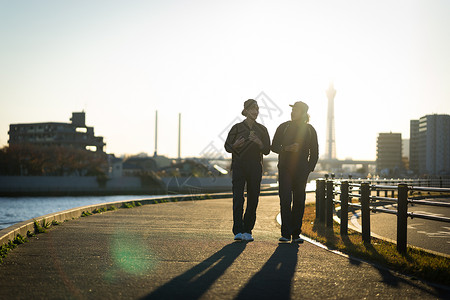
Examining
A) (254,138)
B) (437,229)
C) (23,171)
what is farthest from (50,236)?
(23,171)

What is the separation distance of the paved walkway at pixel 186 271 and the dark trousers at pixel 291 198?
1.05 feet

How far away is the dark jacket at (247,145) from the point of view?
22.6ft

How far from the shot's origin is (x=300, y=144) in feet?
22.9

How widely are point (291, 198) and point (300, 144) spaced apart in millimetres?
777

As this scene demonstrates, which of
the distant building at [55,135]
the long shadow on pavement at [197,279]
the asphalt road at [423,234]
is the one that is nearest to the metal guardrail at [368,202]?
the asphalt road at [423,234]

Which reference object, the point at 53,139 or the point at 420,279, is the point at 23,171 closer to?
the point at 53,139

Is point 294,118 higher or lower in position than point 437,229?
higher

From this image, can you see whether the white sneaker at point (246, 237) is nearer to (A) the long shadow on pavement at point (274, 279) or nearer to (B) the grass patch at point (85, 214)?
(A) the long shadow on pavement at point (274, 279)

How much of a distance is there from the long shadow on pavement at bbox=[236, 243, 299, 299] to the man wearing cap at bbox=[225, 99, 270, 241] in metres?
1.10

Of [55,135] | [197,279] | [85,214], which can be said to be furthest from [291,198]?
[55,135]

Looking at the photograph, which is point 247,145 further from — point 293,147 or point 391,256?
point 391,256

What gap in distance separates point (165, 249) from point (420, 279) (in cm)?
296

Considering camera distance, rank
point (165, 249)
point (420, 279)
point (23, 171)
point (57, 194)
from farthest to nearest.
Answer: point (23, 171) < point (57, 194) < point (165, 249) < point (420, 279)

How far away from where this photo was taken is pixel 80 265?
16.2 feet
